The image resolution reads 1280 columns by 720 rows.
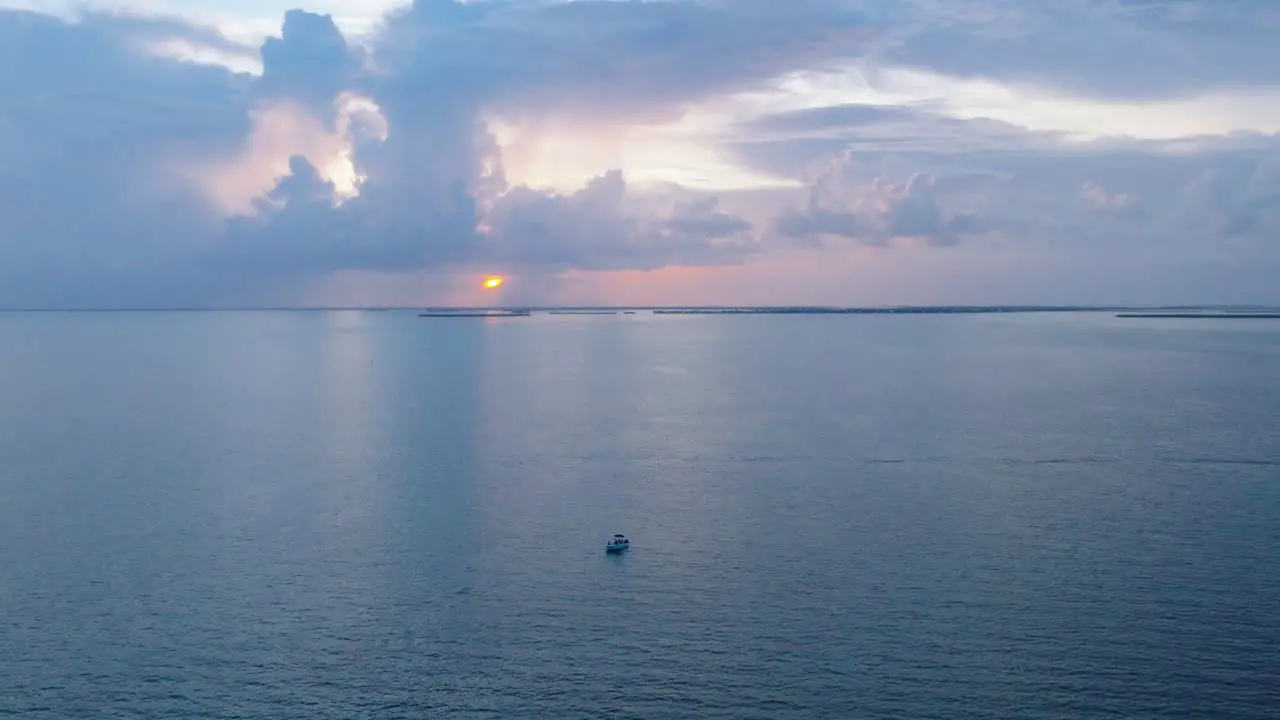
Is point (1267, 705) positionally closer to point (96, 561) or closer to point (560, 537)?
point (560, 537)

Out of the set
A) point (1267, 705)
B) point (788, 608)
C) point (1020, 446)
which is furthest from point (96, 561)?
point (1020, 446)

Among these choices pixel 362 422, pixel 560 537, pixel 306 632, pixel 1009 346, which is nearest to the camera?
pixel 306 632

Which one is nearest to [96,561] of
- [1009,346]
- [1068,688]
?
[1068,688]

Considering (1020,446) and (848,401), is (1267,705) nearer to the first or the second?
(1020,446)

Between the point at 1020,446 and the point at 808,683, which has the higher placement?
the point at 1020,446

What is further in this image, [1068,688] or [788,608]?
[788,608]

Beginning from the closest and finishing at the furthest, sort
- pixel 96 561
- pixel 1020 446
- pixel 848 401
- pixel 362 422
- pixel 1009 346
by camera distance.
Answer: pixel 96 561
pixel 1020 446
pixel 362 422
pixel 848 401
pixel 1009 346
